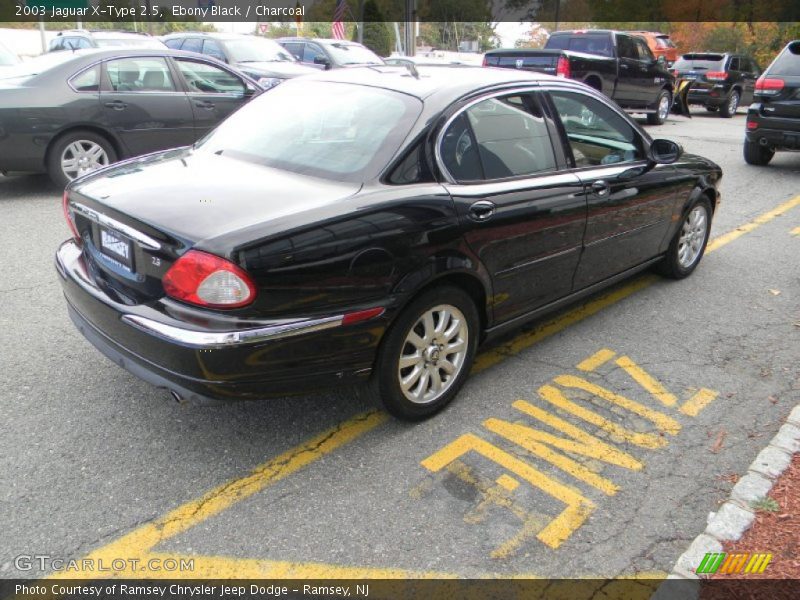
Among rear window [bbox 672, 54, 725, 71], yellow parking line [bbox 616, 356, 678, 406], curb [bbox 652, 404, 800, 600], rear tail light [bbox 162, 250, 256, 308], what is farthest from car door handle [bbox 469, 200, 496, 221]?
rear window [bbox 672, 54, 725, 71]

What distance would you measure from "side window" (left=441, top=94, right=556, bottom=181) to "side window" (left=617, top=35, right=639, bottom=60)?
11.9 meters

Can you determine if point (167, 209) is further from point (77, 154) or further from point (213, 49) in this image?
point (213, 49)

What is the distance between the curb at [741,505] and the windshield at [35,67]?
7.55 metres

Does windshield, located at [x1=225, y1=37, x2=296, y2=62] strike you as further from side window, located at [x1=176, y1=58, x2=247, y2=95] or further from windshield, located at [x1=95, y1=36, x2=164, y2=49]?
side window, located at [x1=176, y1=58, x2=247, y2=95]

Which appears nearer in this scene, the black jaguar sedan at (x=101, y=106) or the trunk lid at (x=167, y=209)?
the trunk lid at (x=167, y=209)

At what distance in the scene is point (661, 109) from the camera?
15883 mm

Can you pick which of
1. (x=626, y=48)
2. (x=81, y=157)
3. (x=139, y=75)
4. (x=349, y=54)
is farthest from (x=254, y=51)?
(x=626, y=48)

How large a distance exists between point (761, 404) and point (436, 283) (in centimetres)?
197

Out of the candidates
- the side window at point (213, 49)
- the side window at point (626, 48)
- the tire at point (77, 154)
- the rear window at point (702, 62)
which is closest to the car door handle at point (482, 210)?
the tire at point (77, 154)

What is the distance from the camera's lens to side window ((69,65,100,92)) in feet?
24.2

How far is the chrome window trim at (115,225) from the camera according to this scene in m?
2.79

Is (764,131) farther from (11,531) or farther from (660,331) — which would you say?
(11,531)

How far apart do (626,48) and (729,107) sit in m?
5.84

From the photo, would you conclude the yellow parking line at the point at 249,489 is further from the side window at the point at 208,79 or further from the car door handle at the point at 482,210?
the side window at the point at 208,79
